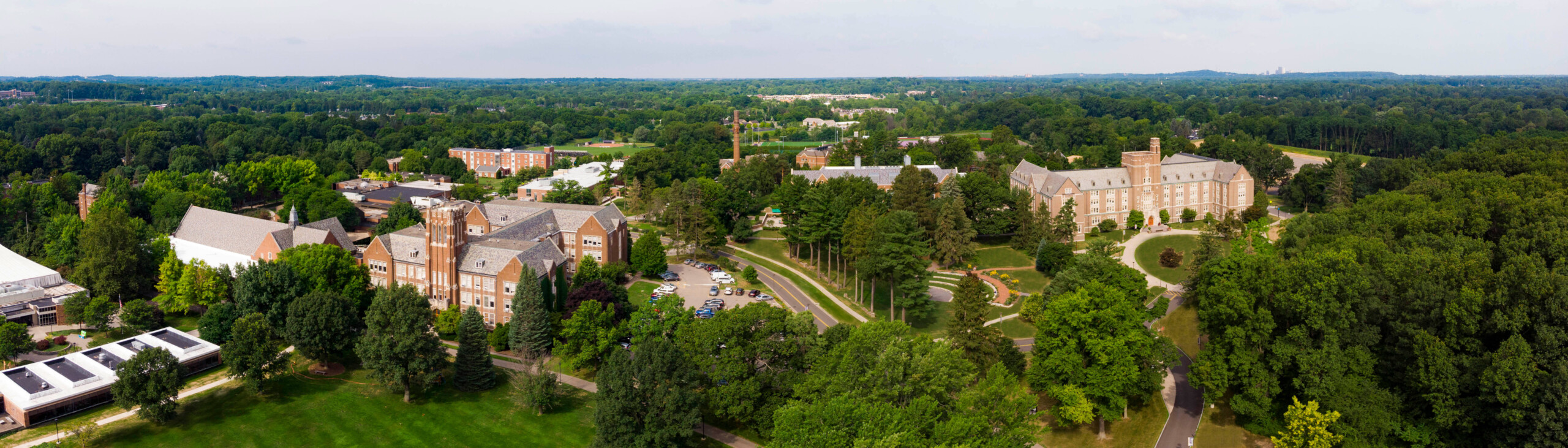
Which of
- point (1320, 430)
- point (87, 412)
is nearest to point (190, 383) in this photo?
point (87, 412)

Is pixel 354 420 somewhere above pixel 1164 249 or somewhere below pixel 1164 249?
below

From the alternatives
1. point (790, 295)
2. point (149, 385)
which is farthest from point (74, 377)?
point (790, 295)

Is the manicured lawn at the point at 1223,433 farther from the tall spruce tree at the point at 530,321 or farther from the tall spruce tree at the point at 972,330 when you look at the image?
the tall spruce tree at the point at 530,321

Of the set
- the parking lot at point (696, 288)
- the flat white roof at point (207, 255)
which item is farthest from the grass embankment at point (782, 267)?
the flat white roof at point (207, 255)

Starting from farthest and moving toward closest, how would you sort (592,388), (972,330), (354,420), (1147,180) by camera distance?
(1147,180), (592,388), (354,420), (972,330)

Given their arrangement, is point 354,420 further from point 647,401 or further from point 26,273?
point 26,273
